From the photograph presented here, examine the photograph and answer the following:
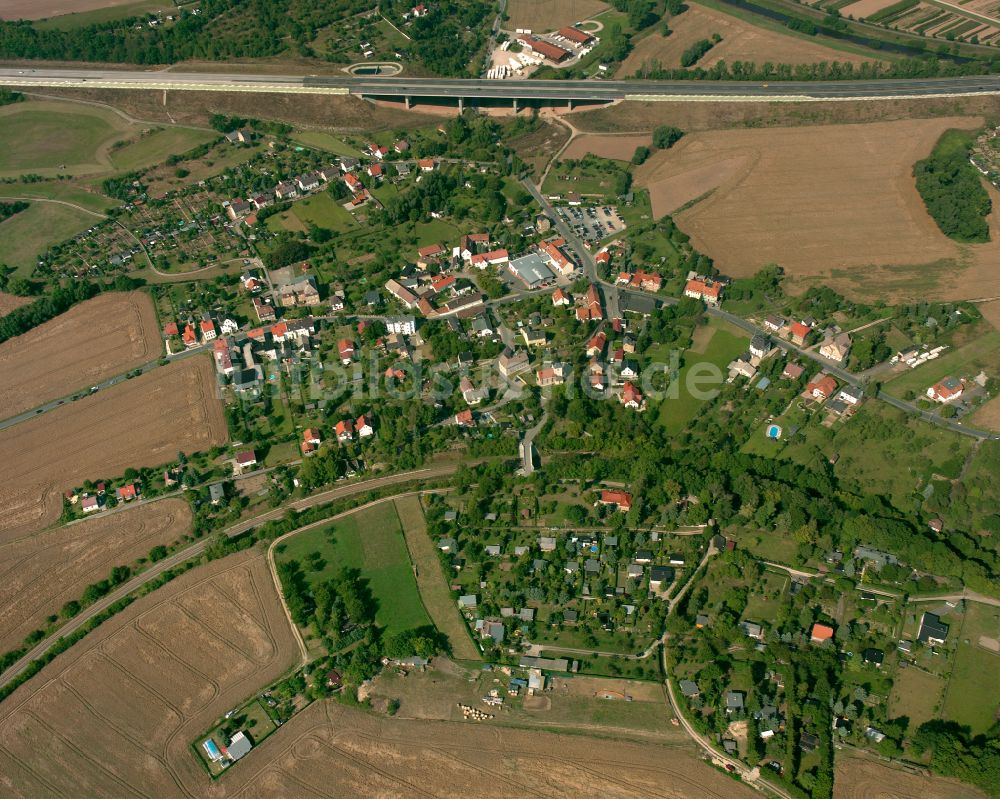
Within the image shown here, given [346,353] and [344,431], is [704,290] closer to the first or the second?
[346,353]

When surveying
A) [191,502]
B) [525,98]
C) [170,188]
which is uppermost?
[525,98]

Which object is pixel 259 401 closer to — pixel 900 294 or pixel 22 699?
pixel 22 699

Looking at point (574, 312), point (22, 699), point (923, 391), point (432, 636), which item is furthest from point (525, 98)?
point (22, 699)

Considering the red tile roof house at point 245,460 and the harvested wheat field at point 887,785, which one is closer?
the harvested wheat field at point 887,785

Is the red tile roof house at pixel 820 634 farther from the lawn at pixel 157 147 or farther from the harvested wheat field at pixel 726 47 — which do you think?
the lawn at pixel 157 147

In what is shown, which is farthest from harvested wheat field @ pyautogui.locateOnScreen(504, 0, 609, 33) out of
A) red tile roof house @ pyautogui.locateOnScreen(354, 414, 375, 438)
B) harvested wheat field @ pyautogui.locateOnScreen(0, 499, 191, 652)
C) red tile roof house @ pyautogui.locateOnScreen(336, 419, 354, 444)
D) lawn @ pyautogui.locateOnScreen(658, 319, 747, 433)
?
harvested wheat field @ pyautogui.locateOnScreen(0, 499, 191, 652)

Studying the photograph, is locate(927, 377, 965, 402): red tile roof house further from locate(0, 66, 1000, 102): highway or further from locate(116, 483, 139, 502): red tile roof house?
locate(116, 483, 139, 502): red tile roof house

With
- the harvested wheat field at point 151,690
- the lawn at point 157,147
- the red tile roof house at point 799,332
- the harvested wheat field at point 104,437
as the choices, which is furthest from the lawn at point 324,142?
the harvested wheat field at point 151,690

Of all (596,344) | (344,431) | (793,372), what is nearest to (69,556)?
(344,431)
